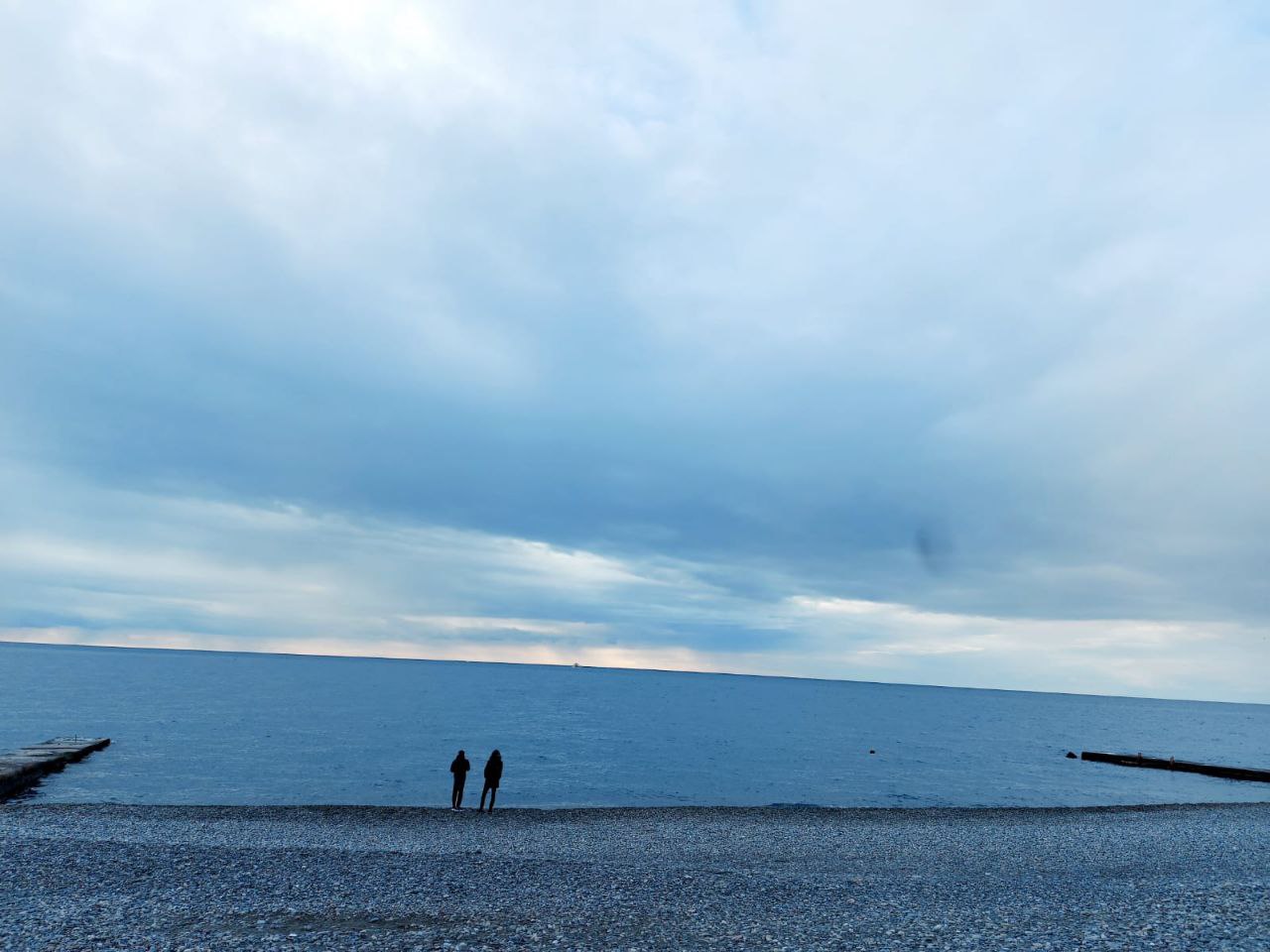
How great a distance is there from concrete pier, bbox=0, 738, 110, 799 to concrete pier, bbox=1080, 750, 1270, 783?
7931cm

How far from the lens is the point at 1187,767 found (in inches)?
2744

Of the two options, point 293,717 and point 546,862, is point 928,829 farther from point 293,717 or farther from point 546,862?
point 293,717

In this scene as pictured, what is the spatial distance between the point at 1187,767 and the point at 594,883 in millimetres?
69568

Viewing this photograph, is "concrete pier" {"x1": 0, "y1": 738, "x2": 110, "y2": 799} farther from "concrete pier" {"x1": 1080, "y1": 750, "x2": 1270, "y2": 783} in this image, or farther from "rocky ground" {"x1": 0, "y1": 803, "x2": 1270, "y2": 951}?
"concrete pier" {"x1": 1080, "y1": 750, "x2": 1270, "y2": 783}

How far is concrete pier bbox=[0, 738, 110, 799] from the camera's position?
36438 millimetres

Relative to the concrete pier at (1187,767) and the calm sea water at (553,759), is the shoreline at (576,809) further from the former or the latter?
the concrete pier at (1187,767)

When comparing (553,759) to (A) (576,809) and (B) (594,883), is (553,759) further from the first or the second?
(B) (594,883)

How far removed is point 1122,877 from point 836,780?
31722mm

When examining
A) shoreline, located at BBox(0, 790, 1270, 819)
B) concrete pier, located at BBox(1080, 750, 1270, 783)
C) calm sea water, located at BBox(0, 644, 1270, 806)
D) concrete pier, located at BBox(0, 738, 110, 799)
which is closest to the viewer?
shoreline, located at BBox(0, 790, 1270, 819)

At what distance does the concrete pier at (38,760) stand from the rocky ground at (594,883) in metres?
6.51

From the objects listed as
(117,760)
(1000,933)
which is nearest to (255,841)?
(1000,933)

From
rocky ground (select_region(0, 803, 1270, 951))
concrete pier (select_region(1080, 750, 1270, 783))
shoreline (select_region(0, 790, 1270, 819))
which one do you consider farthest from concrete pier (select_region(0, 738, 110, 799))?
concrete pier (select_region(1080, 750, 1270, 783))

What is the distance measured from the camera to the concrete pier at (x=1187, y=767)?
214 feet

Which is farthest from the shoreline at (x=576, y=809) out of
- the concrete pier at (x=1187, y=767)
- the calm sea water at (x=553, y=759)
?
the concrete pier at (x=1187, y=767)
